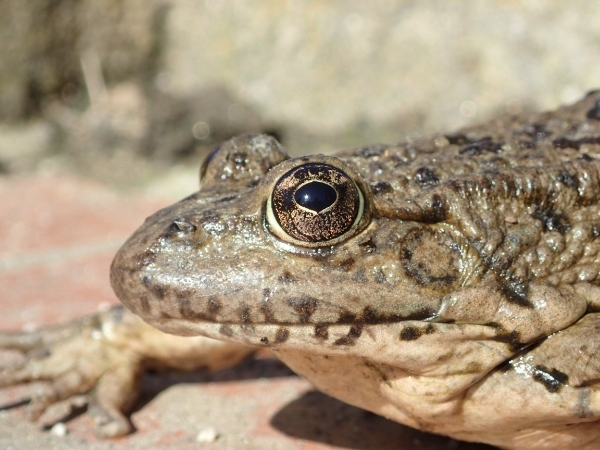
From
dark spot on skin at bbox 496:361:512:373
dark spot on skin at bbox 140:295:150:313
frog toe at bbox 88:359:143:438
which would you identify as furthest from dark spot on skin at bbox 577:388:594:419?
frog toe at bbox 88:359:143:438

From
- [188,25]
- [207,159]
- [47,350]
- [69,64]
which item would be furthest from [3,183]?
[207,159]

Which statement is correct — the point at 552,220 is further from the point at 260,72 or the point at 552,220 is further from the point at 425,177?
the point at 260,72

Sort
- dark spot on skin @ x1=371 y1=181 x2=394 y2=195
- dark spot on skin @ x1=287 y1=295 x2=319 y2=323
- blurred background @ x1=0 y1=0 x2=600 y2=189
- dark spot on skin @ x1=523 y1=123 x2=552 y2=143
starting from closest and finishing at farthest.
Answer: dark spot on skin @ x1=287 y1=295 x2=319 y2=323, dark spot on skin @ x1=371 y1=181 x2=394 y2=195, dark spot on skin @ x1=523 y1=123 x2=552 y2=143, blurred background @ x1=0 y1=0 x2=600 y2=189

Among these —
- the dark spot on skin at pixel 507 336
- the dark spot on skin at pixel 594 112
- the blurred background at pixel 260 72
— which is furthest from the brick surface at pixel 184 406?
the blurred background at pixel 260 72

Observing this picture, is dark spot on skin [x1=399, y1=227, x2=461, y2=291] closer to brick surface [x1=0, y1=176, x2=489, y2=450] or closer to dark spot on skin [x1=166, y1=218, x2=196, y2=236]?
dark spot on skin [x1=166, y1=218, x2=196, y2=236]

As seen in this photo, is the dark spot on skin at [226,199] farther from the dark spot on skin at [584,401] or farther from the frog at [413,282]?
the dark spot on skin at [584,401]

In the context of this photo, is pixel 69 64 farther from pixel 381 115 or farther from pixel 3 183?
pixel 381 115
